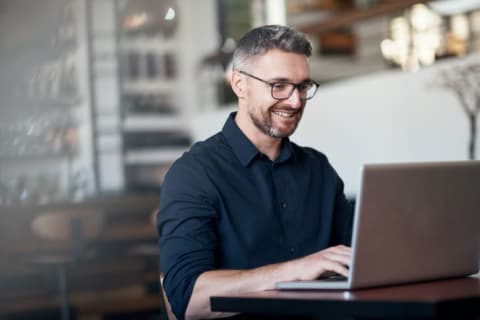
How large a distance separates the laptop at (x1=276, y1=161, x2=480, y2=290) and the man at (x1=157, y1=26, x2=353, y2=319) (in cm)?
23

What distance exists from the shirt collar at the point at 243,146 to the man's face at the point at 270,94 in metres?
0.05

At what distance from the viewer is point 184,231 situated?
2010 millimetres

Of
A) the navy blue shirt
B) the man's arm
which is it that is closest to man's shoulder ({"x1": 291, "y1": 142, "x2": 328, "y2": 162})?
the navy blue shirt

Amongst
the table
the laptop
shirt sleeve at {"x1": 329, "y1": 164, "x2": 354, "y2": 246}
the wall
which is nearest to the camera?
the table

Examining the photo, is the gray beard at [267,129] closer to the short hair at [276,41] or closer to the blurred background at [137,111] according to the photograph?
the short hair at [276,41]

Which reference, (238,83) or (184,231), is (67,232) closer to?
(238,83)

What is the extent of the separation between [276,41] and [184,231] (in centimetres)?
47

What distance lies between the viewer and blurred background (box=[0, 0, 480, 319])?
5.69 meters

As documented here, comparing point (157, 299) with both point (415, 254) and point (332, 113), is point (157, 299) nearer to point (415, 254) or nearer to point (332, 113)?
point (332, 113)

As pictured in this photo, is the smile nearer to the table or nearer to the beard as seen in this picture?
the beard

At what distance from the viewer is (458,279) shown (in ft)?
6.12

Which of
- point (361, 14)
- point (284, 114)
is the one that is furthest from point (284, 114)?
point (361, 14)

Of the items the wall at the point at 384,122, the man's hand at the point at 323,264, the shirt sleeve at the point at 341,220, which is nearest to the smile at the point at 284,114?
the shirt sleeve at the point at 341,220

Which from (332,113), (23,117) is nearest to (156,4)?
(23,117)
